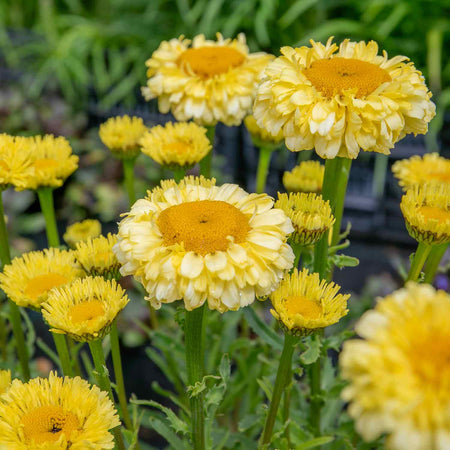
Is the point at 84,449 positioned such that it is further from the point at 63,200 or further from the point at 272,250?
the point at 63,200

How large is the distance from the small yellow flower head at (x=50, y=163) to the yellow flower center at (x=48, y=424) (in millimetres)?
261

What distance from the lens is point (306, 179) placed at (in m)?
0.64

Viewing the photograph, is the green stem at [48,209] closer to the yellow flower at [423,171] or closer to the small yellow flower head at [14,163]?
the small yellow flower head at [14,163]

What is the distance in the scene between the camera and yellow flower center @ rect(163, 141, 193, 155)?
605 millimetres

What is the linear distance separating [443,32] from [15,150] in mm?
1424

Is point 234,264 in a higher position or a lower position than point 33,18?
higher

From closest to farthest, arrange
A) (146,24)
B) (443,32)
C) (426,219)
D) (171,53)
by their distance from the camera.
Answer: (426,219) → (171,53) → (443,32) → (146,24)

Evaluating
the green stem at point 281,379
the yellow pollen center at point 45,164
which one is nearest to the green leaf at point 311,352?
the green stem at point 281,379

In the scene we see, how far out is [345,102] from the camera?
1.53 feet

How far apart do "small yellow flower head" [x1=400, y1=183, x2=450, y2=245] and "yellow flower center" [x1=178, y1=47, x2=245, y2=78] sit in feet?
0.95

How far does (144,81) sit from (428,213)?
60.1 inches

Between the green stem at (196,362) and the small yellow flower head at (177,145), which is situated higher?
the small yellow flower head at (177,145)

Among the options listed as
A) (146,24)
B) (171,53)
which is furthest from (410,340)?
(146,24)

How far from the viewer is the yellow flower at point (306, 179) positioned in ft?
2.07
